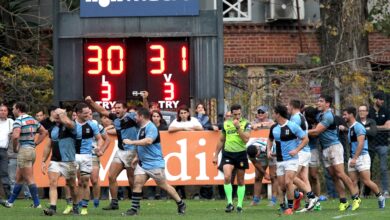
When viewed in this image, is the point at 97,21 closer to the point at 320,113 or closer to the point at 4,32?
the point at 320,113

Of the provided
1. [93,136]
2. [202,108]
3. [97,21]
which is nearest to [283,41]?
[202,108]

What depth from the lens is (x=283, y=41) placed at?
117ft

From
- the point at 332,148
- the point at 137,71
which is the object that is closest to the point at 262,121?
the point at 137,71

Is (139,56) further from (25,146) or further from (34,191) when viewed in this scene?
(34,191)

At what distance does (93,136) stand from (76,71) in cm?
270

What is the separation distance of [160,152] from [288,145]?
84.7 inches

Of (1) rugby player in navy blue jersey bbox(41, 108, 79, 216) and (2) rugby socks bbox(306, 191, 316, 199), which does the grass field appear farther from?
(1) rugby player in navy blue jersey bbox(41, 108, 79, 216)

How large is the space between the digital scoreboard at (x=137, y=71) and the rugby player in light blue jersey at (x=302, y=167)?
2958 millimetres

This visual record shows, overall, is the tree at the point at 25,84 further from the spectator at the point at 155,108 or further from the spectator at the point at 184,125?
the spectator at the point at 184,125

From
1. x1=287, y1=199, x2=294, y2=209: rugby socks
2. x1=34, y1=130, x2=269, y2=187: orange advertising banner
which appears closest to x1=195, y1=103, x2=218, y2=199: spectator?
x1=34, y1=130, x2=269, y2=187: orange advertising banner

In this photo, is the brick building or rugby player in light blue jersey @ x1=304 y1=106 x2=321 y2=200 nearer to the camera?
rugby player in light blue jersey @ x1=304 y1=106 x2=321 y2=200

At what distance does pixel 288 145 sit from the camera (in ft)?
67.1

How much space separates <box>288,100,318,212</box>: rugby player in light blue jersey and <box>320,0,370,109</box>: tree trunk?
27.4 feet

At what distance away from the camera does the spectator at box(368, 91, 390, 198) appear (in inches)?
993
